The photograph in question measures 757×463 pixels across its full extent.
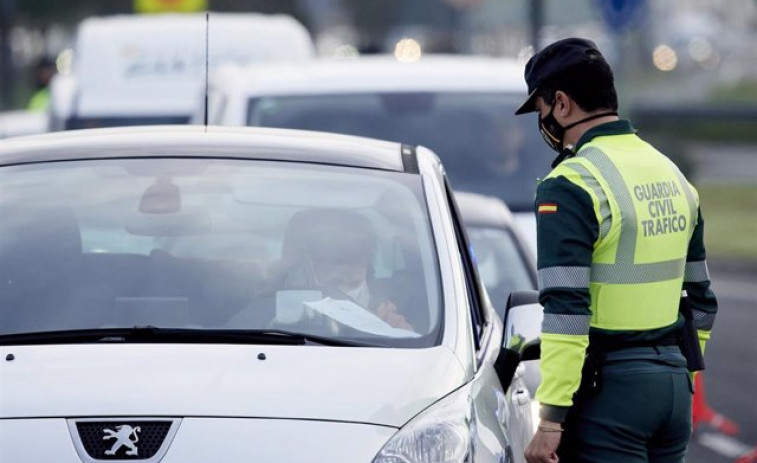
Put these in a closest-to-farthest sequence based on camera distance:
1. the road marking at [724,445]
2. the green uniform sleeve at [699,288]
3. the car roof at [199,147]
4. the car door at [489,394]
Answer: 1. the car door at [489,394]
2. the green uniform sleeve at [699,288]
3. the car roof at [199,147]
4. the road marking at [724,445]

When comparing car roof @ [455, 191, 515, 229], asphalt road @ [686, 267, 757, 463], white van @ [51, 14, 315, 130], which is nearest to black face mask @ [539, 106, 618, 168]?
car roof @ [455, 191, 515, 229]

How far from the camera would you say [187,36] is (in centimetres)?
1525

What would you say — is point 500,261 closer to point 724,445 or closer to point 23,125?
point 724,445

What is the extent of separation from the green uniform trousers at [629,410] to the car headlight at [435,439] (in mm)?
503

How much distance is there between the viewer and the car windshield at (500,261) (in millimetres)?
7867

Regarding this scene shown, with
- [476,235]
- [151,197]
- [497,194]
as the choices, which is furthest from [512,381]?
[497,194]

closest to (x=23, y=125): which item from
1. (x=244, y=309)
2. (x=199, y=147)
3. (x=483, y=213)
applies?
(x=483, y=213)

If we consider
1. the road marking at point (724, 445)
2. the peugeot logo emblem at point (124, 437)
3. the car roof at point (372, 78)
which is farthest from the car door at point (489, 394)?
the car roof at point (372, 78)

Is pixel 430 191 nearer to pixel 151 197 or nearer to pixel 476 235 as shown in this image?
pixel 151 197

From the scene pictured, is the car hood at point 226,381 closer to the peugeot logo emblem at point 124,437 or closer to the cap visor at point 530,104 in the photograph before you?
the peugeot logo emblem at point 124,437

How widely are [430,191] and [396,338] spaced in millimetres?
783

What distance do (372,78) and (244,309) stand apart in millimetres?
5236

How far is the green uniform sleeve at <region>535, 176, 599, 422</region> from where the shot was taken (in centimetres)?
453

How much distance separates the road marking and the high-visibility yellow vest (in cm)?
459
